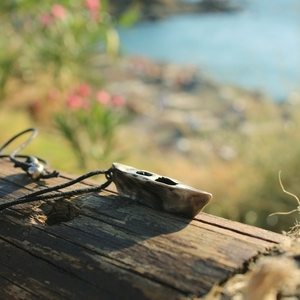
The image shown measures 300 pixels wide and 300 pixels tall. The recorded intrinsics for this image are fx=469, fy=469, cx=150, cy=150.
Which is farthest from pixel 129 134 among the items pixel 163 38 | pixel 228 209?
pixel 163 38

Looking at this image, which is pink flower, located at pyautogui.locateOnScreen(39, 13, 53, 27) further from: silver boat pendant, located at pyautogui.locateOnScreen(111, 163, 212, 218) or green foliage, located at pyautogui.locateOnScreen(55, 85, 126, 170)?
silver boat pendant, located at pyautogui.locateOnScreen(111, 163, 212, 218)

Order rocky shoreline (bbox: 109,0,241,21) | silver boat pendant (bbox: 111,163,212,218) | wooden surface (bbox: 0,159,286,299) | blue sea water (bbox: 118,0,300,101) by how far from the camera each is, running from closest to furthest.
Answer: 1. wooden surface (bbox: 0,159,286,299)
2. silver boat pendant (bbox: 111,163,212,218)
3. blue sea water (bbox: 118,0,300,101)
4. rocky shoreline (bbox: 109,0,241,21)

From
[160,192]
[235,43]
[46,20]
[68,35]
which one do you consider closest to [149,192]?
[160,192]

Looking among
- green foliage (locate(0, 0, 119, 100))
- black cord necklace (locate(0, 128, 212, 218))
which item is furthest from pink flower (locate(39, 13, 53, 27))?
black cord necklace (locate(0, 128, 212, 218))

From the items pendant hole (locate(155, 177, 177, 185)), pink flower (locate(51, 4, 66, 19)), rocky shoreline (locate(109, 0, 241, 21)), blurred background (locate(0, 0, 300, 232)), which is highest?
pink flower (locate(51, 4, 66, 19))

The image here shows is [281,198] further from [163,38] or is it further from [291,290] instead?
[163,38]

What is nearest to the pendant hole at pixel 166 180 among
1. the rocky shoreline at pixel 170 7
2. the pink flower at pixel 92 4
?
the pink flower at pixel 92 4
